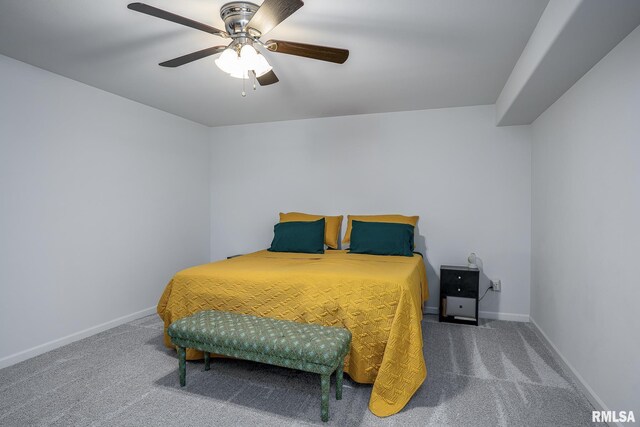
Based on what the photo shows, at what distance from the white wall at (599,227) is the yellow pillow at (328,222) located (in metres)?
2.00

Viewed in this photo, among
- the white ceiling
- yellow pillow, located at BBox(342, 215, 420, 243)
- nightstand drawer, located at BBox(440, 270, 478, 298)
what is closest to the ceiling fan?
the white ceiling

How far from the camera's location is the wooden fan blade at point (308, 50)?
191 cm

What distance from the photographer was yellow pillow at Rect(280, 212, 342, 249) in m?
3.74

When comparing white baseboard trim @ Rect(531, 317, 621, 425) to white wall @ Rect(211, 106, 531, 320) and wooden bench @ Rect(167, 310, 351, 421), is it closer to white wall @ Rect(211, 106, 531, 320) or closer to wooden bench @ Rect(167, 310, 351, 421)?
white wall @ Rect(211, 106, 531, 320)

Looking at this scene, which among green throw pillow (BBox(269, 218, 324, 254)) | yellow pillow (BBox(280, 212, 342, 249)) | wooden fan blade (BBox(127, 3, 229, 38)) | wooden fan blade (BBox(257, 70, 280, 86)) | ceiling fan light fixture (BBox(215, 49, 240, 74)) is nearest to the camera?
wooden fan blade (BBox(127, 3, 229, 38))

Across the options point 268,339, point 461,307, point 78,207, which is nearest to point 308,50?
point 268,339

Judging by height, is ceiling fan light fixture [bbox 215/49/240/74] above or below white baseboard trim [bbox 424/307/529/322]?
above

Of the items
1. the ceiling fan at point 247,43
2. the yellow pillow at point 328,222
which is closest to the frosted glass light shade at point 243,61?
the ceiling fan at point 247,43

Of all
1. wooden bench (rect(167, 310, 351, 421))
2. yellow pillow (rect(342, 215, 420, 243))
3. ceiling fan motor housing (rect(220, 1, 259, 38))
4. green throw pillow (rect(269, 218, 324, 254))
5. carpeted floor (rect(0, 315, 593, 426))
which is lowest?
carpeted floor (rect(0, 315, 593, 426))

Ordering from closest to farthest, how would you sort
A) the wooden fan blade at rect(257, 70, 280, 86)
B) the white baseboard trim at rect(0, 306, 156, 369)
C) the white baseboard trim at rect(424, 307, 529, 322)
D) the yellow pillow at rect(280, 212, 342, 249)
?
the wooden fan blade at rect(257, 70, 280, 86) < the white baseboard trim at rect(0, 306, 156, 369) < the white baseboard trim at rect(424, 307, 529, 322) < the yellow pillow at rect(280, 212, 342, 249)

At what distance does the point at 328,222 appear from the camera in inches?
151

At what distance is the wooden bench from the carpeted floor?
0.64ft

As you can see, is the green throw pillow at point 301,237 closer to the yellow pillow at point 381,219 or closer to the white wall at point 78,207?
the yellow pillow at point 381,219

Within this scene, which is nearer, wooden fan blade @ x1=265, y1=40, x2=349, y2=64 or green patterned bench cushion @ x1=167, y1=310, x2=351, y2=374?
green patterned bench cushion @ x1=167, y1=310, x2=351, y2=374
